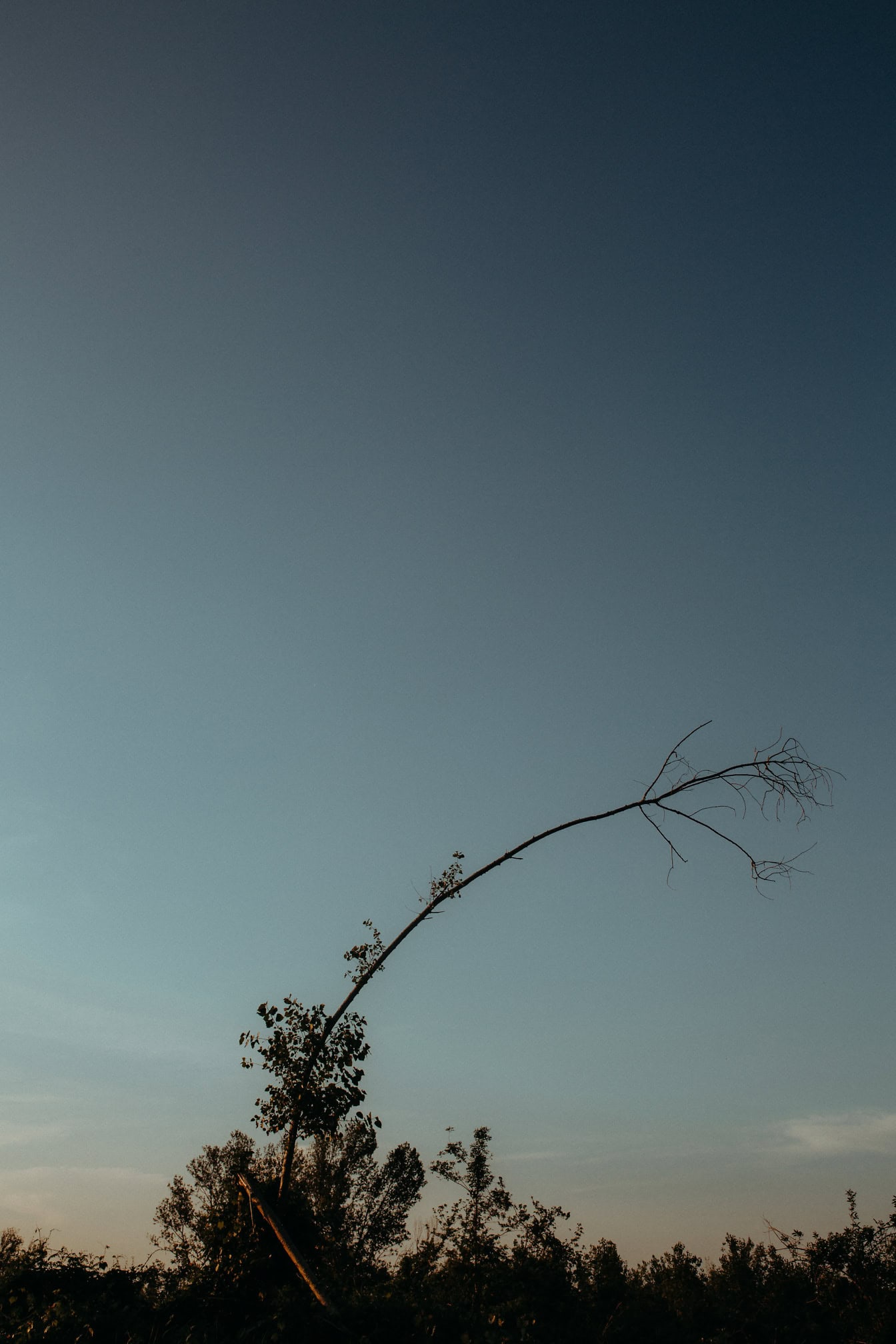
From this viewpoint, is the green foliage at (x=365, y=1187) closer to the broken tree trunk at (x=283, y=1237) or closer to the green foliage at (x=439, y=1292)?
the green foliage at (x=439, y=1292)

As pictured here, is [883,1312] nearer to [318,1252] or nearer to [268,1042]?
[318,1252]

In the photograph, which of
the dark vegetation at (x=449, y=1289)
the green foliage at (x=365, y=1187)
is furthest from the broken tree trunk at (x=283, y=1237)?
the green foliage at (x=365, y=1187)

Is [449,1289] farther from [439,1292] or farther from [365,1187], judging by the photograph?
[365,1187]

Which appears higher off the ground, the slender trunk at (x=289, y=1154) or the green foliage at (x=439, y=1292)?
the slender trunk at (x=289, y=1154)

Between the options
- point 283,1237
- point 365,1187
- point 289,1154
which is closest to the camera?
point 283,1237

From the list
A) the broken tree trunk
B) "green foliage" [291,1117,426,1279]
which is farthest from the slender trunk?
"green foliage" [291,1117,426,1279]

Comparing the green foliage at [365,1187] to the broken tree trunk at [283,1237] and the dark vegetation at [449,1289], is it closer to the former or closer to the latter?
the dark vegetation at [449,1289]

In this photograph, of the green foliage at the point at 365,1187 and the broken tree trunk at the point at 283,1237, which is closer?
the broken tree trunk at the point at 283,1237

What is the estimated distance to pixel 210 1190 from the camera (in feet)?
194

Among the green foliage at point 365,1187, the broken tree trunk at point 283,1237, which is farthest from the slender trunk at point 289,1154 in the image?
the green foliage at point 365,1187

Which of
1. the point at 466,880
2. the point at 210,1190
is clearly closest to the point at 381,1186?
the point at 210,1190

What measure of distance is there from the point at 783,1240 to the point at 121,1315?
39.6ft

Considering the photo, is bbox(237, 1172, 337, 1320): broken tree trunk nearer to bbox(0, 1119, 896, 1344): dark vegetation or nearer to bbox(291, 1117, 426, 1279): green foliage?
bbox(0, 1119, 896, 1344): dark vegetation

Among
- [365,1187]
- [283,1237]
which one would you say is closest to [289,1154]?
[283,1237]
